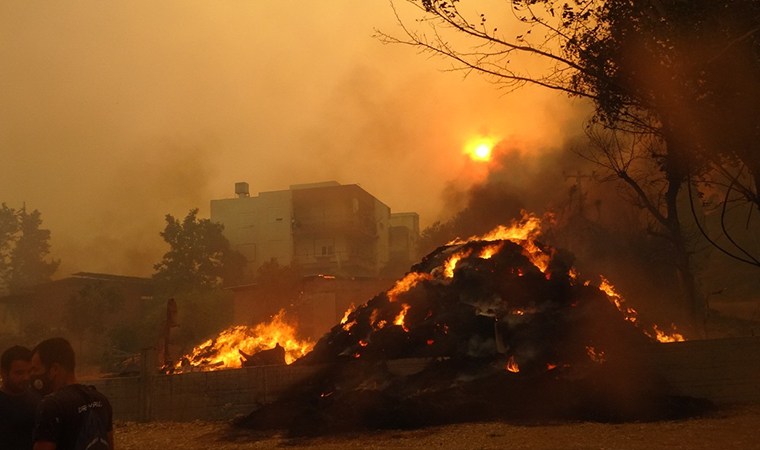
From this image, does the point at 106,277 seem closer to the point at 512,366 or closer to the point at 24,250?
the point at 24,250

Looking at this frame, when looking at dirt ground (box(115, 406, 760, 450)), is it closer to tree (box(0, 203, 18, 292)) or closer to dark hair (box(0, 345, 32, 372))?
dark hair (box(0, 345, 32, 372))

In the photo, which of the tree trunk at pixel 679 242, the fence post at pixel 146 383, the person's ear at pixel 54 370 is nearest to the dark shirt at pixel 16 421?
the person's ear at pixel 54 370

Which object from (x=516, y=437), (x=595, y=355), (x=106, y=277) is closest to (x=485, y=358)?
(x=595, y=355)

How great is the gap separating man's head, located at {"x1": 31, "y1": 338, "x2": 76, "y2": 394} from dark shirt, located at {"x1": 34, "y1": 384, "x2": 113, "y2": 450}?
20 centimetres

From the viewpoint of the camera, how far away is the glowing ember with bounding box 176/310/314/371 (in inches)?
842

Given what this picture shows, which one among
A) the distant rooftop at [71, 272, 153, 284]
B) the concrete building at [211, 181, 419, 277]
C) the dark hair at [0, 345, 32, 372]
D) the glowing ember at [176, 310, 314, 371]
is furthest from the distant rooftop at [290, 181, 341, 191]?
the dark hair at [0, 345, 32, 372]

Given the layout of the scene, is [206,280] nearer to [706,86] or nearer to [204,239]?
[204,239]

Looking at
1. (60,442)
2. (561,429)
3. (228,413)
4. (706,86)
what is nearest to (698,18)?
(706,86)

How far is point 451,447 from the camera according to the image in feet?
37.1

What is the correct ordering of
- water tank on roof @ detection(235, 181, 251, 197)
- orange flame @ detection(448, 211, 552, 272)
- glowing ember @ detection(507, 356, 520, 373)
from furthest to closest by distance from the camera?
water tank on roof @ detection(235, 181, 251, 197), orange flame @ detection(448, 211, 552, 272), glowing ember @ detection(507, 356, 520, 373)

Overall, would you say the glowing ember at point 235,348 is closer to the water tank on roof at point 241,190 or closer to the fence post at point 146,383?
the fence post at point 146,383

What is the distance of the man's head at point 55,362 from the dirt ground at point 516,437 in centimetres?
835

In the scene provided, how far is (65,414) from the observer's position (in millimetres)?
4191

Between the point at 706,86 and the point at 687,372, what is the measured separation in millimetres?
7686
